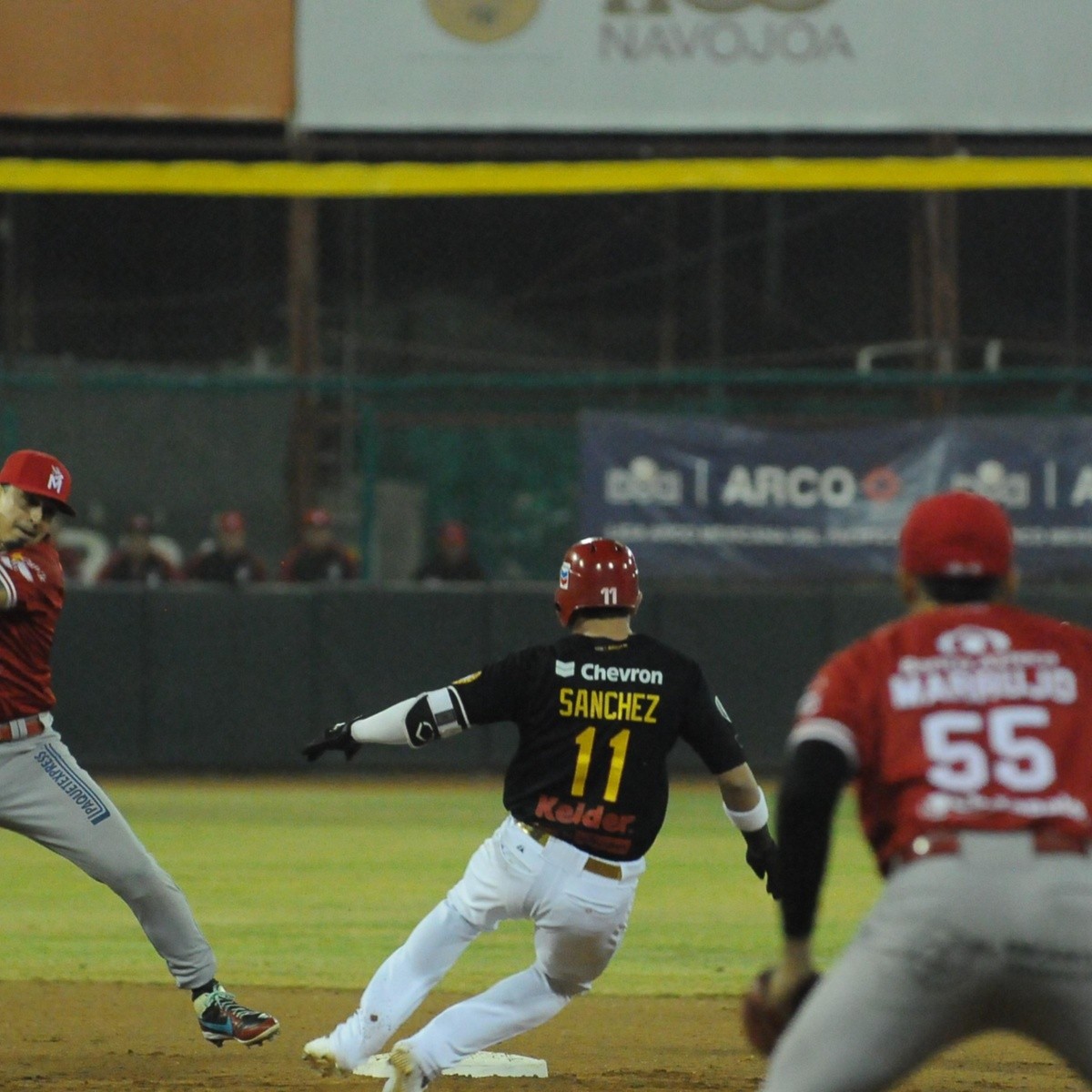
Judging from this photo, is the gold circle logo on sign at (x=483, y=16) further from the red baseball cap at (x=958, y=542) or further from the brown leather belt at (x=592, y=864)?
the red baseball cap at (x=958, y=542)

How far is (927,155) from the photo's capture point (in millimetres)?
20484

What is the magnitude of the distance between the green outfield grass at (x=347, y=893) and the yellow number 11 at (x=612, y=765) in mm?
2912

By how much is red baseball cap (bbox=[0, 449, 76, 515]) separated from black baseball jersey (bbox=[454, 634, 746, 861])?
173 cm

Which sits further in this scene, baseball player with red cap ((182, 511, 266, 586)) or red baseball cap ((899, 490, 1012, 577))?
baseball player with red cap ((182, 511, 266, 586))

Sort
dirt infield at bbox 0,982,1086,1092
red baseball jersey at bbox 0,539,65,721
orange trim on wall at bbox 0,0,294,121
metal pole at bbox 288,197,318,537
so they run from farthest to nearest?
orange trim on wall at bbox 0,0,294,121 → metal pole at bbox 288,197,318,537 → red baseball jersey at bbox 0,539,65,721 → dirt infield at bbox 0,982,1086,1092

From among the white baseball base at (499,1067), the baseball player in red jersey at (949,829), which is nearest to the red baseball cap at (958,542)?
the baseball player in red jersey at (949,829)

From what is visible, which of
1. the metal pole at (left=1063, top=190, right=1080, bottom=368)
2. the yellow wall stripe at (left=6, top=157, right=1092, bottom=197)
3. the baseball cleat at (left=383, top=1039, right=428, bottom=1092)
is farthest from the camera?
the metal pole at (left=1063, top=190, right=1080, bottom=368)

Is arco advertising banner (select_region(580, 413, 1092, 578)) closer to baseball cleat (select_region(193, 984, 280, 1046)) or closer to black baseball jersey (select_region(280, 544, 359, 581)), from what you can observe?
black baseball jersey (select_region(280, 544, 359, 581))

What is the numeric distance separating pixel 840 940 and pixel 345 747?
420 centimetres

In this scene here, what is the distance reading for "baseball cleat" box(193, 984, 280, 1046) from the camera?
6.42m

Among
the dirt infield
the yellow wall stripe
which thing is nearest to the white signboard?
the yellow wall stripe

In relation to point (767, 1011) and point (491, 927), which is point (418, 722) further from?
point (767, 1011)

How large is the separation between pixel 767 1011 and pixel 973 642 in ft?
2.53

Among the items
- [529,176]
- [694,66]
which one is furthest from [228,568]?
[694,66]
